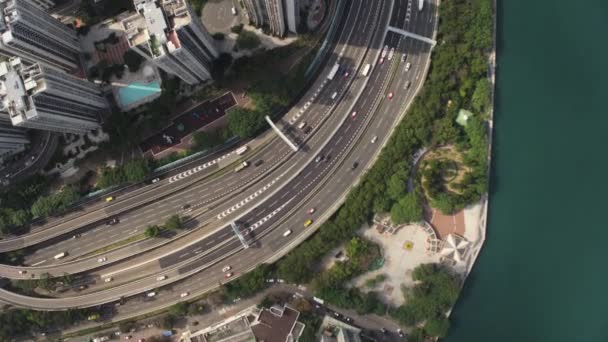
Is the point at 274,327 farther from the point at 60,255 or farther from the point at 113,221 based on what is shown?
the point at 60,255

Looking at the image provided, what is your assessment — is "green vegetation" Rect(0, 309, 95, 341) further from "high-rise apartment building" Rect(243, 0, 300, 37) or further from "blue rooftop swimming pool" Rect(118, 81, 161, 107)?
"high-rise apartment building" Rect(243, 0, 300, 37)

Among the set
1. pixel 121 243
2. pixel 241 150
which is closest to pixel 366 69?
pixel 241 150

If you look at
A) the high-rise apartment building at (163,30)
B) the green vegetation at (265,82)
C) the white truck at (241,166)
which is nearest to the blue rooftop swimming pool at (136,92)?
the green vegetation at (265,82)

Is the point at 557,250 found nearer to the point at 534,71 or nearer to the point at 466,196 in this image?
the point at 466,196

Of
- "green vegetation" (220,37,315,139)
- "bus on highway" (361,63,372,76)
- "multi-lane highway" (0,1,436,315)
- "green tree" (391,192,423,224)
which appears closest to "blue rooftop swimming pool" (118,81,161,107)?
"green vegetation" (220,37,315,139)

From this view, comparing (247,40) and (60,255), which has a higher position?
(247,40)

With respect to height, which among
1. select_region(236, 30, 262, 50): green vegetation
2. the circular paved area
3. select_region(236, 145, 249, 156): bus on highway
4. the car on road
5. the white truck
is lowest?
the car on road
